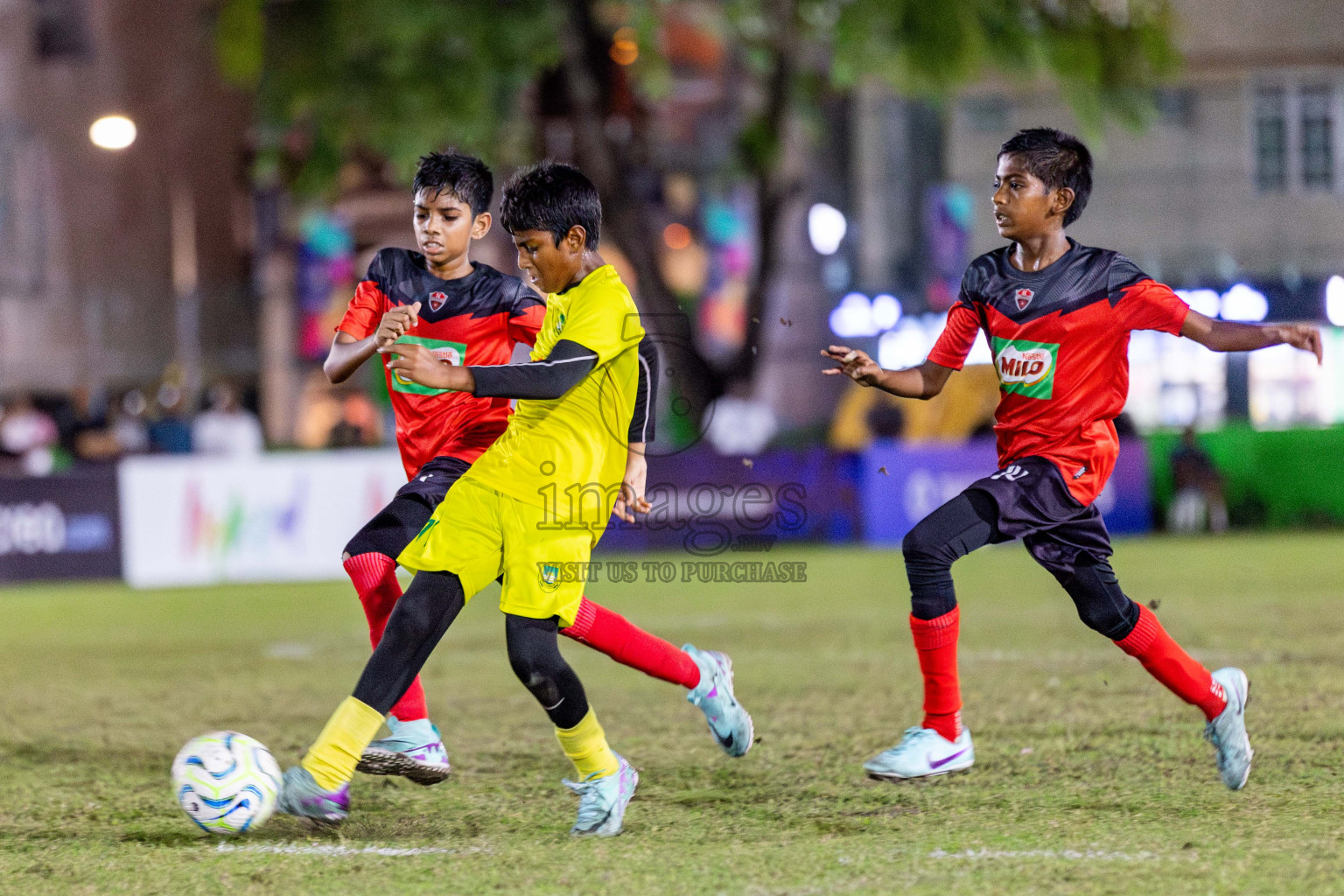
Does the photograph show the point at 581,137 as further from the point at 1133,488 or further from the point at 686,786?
the point at 686,786

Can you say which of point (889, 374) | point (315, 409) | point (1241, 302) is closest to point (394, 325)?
point (889, 374)

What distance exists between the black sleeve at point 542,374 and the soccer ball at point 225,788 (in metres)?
1.25

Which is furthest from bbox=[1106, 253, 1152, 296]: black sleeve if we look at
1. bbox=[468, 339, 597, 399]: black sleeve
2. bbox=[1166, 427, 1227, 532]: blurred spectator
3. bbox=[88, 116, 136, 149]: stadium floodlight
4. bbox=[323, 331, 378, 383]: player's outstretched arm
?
bbox=[88, 116, 136, 149]: stadium floodlight

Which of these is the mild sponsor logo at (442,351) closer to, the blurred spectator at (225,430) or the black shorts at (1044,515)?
the black shorts at (1044,515)

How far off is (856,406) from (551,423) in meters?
14.3

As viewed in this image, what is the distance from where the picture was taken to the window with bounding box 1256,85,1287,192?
59.6 feet

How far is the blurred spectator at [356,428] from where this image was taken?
1512cm

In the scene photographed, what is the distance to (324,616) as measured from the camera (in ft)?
35.7

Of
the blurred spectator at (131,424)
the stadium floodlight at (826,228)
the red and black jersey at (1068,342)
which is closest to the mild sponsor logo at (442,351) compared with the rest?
the red and black jersey at (1068,342)

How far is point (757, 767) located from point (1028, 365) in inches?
64.9

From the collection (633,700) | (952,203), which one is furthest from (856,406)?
(633,700)

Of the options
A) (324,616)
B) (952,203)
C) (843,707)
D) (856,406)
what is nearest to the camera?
(843,707)

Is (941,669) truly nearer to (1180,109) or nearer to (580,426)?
(580,426)

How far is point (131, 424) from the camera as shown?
61.7 ft
